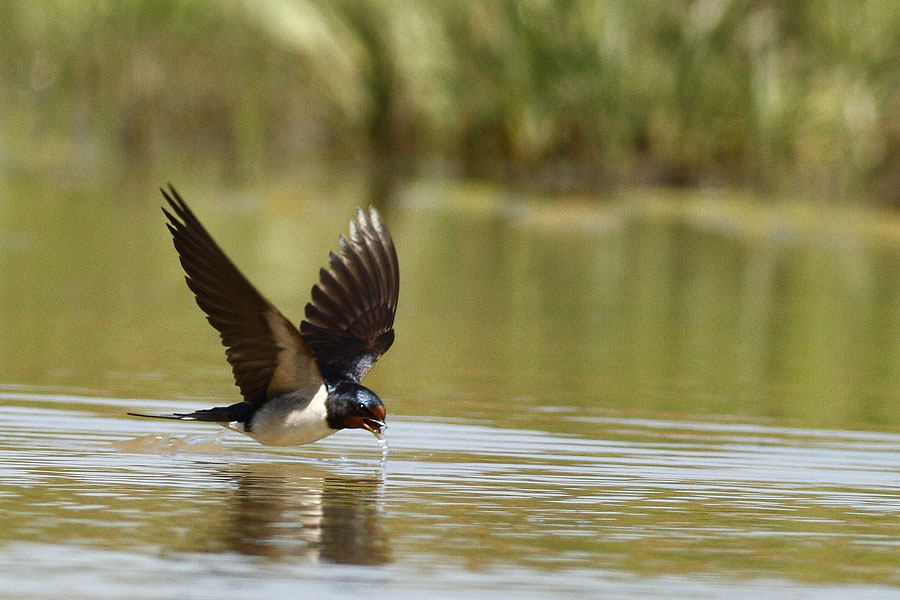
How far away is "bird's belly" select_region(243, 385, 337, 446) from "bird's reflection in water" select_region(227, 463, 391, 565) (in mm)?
137

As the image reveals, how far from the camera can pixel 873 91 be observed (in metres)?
17.7

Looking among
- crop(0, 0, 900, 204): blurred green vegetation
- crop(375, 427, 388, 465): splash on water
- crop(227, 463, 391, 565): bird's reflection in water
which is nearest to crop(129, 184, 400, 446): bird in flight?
crop(227, 463, 391, 565): bird's reflection in water

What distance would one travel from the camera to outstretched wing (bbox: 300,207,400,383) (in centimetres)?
617

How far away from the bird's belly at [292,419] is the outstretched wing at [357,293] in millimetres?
654

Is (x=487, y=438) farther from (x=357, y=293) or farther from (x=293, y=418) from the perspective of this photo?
(x=293, y=418)

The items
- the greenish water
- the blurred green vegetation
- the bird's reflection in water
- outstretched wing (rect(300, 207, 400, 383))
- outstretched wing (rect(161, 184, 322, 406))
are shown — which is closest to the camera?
the greenish water

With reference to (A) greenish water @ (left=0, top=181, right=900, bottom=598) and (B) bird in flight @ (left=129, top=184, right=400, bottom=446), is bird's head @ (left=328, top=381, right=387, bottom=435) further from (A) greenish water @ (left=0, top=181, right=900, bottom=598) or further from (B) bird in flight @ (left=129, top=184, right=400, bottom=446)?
(A) greenish water @ (left=0, top=181, right=900, bottom=598)

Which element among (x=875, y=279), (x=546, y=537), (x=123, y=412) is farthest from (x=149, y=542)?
(x=875, y=279)

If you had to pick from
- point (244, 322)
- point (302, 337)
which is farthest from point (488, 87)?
point (244, 322)

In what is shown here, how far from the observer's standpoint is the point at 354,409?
5.46m

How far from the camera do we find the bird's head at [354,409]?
17.9 feet

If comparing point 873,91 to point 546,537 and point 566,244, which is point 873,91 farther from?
point 546,537

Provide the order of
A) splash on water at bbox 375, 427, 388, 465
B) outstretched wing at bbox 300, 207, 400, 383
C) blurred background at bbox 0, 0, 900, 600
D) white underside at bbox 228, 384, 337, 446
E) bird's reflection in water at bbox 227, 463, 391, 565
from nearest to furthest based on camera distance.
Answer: bird's reflection in water at bbox 227, 463, 391, 565 → blurred background at bbox 0, 0, 900, 600 → white underside at bbox 228, 384, 337, 446 → splash on water at bbox 375, 427, 388, 465 → outstretched wing at bbox 300, 207, 400, 383

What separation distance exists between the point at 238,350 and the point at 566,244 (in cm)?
935
